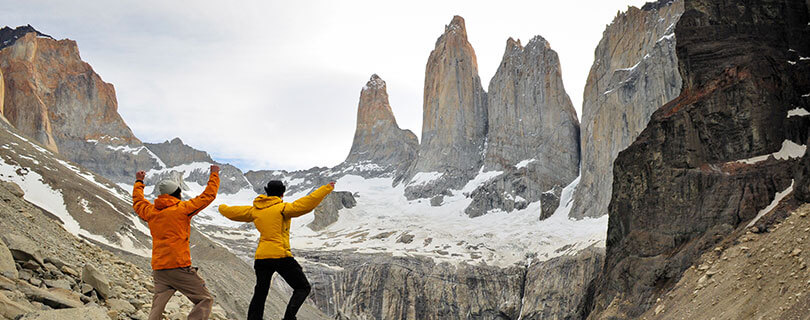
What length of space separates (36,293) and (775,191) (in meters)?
29.2

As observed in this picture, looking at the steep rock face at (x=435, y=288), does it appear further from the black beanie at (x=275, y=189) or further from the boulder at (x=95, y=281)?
the black beanie at (x=275, y=189)

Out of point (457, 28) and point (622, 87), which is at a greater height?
point (457, 28)

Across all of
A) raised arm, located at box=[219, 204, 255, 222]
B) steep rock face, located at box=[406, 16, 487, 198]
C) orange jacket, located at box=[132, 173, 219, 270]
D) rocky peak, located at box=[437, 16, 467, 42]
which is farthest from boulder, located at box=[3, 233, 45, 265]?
rocky peak, located at box=[437, 16, 467, 42]

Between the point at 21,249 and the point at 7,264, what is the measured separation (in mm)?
1026

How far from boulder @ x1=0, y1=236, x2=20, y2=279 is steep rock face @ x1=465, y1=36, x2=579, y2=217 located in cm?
11285

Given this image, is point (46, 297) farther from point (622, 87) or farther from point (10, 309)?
point (622, 87)

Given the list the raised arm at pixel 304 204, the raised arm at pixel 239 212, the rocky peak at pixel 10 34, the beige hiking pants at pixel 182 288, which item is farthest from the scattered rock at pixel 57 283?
the rocky peak at pixel 10 34

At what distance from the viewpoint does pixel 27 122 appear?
124562 millimetres

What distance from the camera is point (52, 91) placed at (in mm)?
177500

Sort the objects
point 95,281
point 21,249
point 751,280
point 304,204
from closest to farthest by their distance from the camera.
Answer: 1. point 304,204
2. point 21,249
3. point 95,281
4. point 751,280

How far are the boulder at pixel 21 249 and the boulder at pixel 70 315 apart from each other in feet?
10.5

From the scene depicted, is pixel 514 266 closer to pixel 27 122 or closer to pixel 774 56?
pixel 774 56

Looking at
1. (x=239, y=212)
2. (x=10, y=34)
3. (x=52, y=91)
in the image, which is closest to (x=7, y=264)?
(x=239, y=212)

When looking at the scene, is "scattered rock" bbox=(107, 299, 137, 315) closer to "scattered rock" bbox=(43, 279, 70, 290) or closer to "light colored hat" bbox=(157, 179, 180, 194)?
"scattered rock" bbox=(43, 279, 70, 290)
